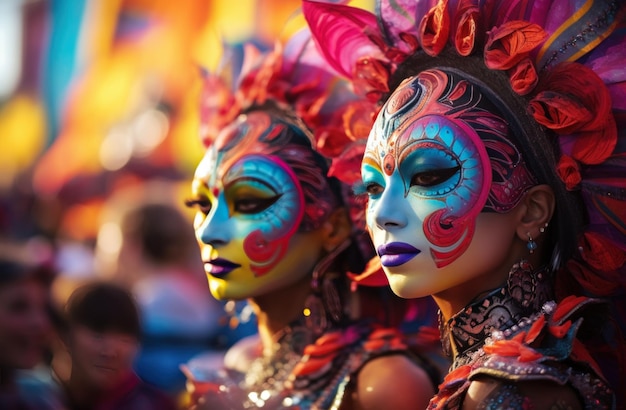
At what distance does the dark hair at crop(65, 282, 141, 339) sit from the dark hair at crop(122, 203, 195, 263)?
1.86m

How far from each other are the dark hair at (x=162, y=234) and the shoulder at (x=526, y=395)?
378 centimetres

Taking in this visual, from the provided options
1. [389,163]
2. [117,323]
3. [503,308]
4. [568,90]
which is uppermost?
[568,90]

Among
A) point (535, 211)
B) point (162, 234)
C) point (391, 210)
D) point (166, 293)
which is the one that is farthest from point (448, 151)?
point (162, 234)

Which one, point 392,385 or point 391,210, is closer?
point 391,210

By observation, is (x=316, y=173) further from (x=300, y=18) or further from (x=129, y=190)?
(x=129, y=190)

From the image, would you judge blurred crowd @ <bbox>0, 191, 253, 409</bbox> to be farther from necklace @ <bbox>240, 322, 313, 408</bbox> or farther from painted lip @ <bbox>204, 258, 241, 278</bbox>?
painted lip @ <bbox>204, 258, 241, 278</bbox>

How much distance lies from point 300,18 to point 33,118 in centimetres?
900

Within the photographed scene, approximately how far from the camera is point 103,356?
13.7 feet

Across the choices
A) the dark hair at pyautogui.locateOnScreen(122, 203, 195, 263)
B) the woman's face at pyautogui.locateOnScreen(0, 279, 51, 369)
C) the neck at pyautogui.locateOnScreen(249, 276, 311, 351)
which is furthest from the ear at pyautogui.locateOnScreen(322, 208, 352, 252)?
the dark hair at pyautogui.locateOnScreen(122, 203, 195, 263)

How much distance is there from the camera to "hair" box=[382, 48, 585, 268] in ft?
9.71

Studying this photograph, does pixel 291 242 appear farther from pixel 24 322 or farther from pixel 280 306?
pixel 24 322

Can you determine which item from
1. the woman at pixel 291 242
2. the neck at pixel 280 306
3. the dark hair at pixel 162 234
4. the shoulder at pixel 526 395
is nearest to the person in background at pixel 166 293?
the dark hair at pixel 162 234

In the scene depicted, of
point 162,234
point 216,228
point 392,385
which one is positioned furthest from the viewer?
point 162,234

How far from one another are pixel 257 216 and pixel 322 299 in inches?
17.4
